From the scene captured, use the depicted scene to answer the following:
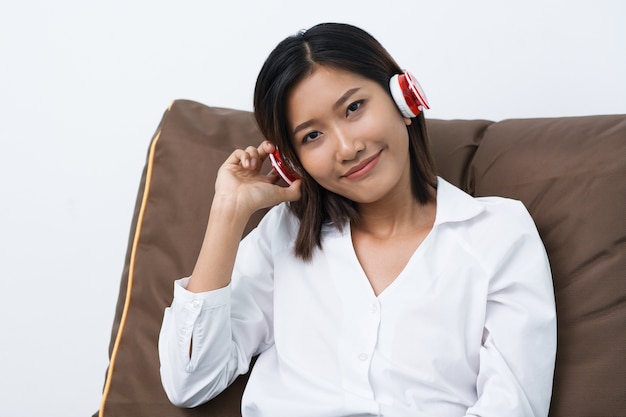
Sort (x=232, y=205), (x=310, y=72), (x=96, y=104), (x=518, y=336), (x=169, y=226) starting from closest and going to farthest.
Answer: (x=518, y=336) → (x=310, y=72) → (x=232, y=205) → (x=169, y=226) → (x=96, y=104)

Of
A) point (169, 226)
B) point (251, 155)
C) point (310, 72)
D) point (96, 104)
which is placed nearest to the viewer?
point (310, 72)

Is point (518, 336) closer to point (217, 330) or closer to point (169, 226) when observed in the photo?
point (217, 330)

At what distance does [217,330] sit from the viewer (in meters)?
1.66

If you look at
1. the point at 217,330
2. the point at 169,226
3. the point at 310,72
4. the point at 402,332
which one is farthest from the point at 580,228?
the point at 169,226

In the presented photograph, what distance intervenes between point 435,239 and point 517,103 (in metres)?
0.79

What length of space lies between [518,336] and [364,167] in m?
0.46

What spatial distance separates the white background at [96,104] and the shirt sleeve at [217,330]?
85 cm

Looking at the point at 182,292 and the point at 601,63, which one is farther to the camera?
the point at 601,63

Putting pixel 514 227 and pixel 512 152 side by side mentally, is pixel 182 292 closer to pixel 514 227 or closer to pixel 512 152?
pixel 514 227

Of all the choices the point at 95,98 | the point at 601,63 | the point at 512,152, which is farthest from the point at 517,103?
the point at 95,98

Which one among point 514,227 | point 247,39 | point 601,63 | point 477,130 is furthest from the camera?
point 247,39

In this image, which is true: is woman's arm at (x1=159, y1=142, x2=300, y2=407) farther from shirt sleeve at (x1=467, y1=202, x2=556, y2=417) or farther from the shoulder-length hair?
shirt sleeve at (x1=467, y1=202, x2=556, y2=417)

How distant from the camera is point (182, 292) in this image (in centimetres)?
167

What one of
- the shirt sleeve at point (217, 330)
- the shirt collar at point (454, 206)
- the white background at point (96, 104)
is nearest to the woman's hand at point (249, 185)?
the shirt sleeve at point (217, 330)
